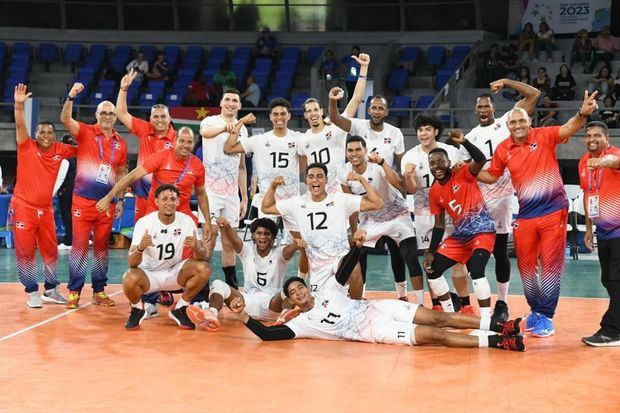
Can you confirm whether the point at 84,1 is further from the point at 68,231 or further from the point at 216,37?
the point at 68,231

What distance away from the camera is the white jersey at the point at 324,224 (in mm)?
9078

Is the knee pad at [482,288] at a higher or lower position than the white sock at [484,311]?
higher

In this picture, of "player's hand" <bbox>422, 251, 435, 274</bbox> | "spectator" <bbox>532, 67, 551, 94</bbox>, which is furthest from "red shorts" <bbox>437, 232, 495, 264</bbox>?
"spectator" <bbox>532, 67, 551, 94</bbox>

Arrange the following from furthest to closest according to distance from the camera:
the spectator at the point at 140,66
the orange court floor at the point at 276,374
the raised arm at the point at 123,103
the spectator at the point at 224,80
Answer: the spectator at the point at 140,66, the spectator at the point at 224,80, the raised arm at the point at 123,103, the orange court floor at the point at 276,374

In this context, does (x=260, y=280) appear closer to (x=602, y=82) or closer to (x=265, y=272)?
(x=265, y=272)

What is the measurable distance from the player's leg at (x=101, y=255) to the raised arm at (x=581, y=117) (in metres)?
5.07

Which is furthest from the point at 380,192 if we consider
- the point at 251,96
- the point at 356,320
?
the point at 251,96

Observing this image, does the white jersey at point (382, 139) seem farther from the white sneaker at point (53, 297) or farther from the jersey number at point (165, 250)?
the white sneaker at point (53, 297)

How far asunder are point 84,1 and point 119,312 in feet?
60.8

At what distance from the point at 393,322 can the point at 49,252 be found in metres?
4.42

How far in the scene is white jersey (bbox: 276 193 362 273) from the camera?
9.08m

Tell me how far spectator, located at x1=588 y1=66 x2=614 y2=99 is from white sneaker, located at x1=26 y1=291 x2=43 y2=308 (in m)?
13.9

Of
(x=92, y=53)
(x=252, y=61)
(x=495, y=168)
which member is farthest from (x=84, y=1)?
(x=495, y=168)

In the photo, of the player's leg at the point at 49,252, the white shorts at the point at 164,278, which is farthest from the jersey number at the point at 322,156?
the player's leg at the point at 49,252
